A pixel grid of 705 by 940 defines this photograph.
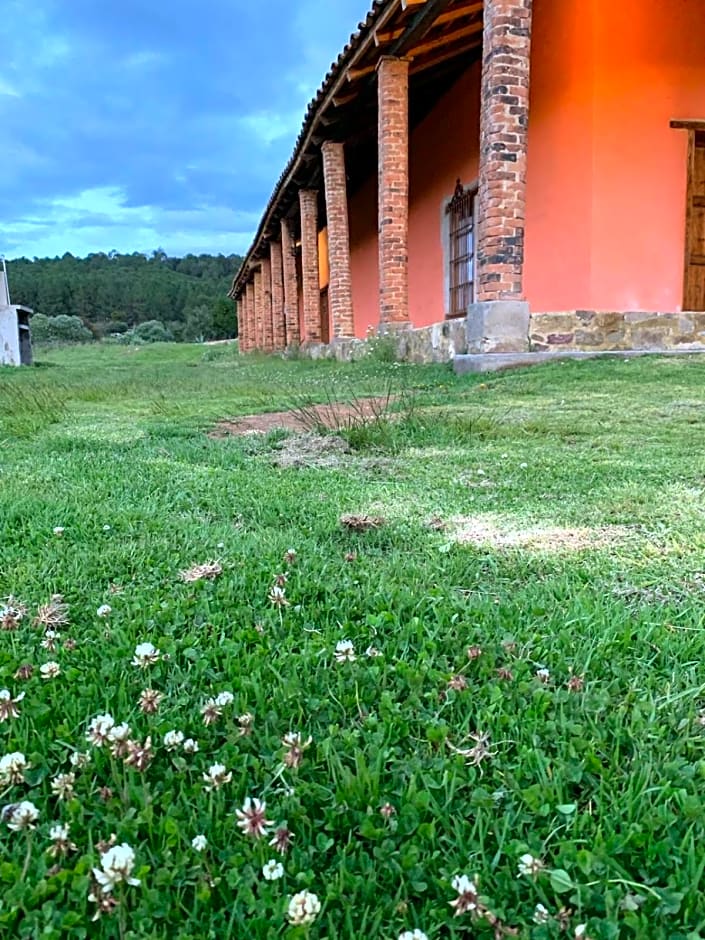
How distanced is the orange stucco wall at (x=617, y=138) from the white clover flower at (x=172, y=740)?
7.95 metres

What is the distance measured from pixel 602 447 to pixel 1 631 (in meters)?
2.63

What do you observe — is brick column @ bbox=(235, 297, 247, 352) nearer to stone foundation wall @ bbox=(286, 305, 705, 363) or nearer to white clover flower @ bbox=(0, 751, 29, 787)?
stone foundation wall @ bbox=(286, 305, 705, 363)

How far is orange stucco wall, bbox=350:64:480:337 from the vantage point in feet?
33.0

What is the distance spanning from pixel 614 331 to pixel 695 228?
2.54 meters

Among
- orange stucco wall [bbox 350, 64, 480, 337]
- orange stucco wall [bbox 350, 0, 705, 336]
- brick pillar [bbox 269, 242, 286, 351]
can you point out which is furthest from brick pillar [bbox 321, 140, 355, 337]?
brick pillar [bbox 269, 242, 286, 351]

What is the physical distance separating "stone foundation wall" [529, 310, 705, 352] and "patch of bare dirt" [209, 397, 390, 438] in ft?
8.52

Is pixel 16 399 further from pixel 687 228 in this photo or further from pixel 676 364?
pixel 687 228

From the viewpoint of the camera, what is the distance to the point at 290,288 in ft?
58.3

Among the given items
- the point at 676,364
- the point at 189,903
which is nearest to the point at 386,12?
the point at 676,364

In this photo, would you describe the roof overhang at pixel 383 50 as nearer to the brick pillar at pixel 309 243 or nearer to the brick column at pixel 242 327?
the brick pillar at pixel 309 243

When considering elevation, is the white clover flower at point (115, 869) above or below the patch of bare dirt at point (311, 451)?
below

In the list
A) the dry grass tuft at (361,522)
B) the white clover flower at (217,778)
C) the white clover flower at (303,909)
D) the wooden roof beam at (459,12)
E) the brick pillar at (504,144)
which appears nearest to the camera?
the white clover flower at (303,909)

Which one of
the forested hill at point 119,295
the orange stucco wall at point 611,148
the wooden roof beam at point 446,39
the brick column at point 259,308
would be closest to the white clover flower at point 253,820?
the orange stucco wall at point 611,148

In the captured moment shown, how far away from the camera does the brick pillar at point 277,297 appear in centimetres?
2022
